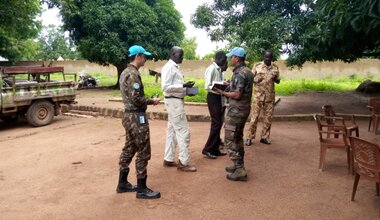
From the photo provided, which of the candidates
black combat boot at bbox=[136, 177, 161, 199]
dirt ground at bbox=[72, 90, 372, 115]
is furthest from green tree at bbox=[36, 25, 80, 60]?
black combat boot at bbox=[136, 177, 161, 199]

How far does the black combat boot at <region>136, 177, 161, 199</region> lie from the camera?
4.47 m

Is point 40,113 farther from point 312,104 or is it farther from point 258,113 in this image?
point 312,104

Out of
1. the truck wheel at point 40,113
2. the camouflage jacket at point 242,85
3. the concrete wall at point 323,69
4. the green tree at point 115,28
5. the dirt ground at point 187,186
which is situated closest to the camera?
the dirt ground at point 187,186

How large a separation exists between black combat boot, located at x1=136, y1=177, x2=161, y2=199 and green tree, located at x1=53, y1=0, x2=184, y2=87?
12.4 m

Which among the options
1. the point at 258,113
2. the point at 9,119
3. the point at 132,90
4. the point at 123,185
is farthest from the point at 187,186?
the point at 9,119

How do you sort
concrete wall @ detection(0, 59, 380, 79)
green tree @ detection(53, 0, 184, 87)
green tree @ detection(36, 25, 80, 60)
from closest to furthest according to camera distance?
green tree @ detection(53, 0, 184, 87) < concrete wall @ detection(0, 59, 380, 79) < green tree @ detection(36, 25, 80, 60)

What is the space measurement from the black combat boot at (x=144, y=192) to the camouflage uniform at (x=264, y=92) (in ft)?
9.76

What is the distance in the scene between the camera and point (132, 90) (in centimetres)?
434

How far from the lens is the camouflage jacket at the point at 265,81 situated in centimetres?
689

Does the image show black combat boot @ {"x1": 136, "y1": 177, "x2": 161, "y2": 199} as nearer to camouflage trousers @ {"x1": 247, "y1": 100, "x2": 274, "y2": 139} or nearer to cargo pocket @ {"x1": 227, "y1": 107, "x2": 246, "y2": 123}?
cargo pocket @ {"x1": 227, "y1": 107, "x2": 246, "y2": 123}

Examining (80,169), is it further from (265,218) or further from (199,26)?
(199,26)

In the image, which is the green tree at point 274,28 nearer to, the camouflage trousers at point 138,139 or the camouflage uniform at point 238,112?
the camouflage uniform at point 238,112

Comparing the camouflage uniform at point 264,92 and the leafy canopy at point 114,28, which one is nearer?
the camouflage uniform at point 264,92

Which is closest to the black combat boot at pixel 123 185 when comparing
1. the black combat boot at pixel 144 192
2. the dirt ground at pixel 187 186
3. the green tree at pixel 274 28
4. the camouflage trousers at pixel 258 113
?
the dirt ground at pixel 187 186
